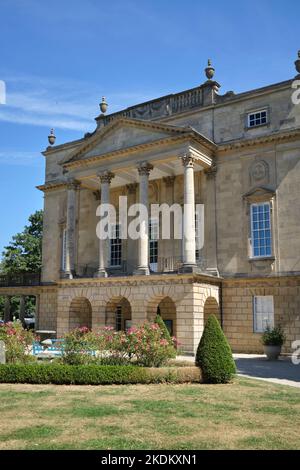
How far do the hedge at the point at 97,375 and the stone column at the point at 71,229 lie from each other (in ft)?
47.4

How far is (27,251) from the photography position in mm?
52688

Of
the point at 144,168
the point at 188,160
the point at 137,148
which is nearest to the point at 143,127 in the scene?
the point at 137,148

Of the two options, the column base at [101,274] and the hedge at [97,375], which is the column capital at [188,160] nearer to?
the column base at [101,274]

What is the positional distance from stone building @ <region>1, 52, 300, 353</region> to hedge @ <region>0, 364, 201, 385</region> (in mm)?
8512

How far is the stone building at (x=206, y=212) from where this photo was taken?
2581 centimetres

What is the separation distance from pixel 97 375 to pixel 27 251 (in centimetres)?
3882

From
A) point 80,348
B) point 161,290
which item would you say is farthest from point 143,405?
point 161,290

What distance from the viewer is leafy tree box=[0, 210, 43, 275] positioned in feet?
164

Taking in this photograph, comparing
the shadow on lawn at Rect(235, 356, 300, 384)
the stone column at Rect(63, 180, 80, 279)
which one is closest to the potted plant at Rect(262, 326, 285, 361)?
the shadow on lawn at Rect(235, 356, 300, 384)

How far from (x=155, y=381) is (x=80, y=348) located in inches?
131

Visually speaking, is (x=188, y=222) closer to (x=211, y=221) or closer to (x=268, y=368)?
(x=211, y=221)

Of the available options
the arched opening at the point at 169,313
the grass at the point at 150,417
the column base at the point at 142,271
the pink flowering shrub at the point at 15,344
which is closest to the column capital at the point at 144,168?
the column base at the point at 142,271

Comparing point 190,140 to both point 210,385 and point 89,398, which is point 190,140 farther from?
point 89,398
